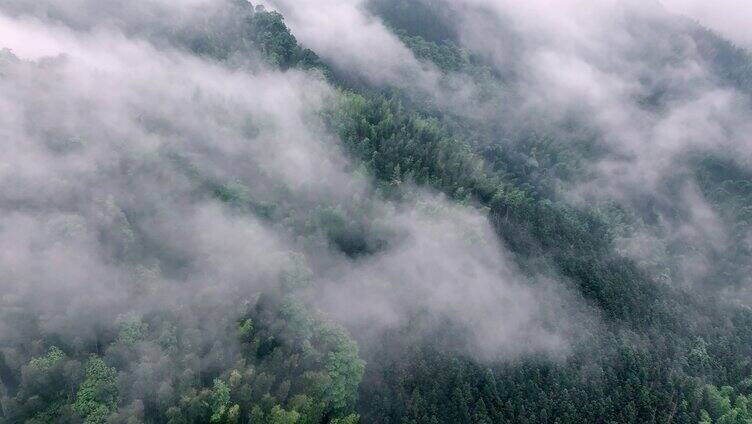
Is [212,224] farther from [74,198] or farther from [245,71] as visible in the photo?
[245,71]

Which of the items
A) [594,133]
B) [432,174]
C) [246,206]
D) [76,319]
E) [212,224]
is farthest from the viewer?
[594,133]

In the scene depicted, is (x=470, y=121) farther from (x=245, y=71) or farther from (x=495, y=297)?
(x=495, y=297)

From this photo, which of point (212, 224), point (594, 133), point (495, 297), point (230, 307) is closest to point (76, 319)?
point (230, 307)

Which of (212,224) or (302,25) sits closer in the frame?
(212,224)

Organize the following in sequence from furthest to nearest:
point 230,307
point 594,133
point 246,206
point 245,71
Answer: point 594,133, point 245,71, point 246,206, point 230,307

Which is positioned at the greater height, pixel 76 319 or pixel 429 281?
pixel 429 281

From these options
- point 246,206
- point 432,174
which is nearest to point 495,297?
point 432,174

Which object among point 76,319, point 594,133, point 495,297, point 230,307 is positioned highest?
point 594,133
